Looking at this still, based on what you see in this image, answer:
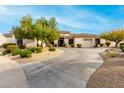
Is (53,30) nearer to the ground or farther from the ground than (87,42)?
farther from the ground

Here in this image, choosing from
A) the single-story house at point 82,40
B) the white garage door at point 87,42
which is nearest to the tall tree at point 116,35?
the single-story house at point 82,40

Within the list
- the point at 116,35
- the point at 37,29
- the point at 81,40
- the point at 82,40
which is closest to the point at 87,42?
the point at 82,40

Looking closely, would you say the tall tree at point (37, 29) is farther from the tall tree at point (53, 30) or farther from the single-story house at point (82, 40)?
the single-story house at point (82, 40)

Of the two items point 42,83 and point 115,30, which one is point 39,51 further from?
point 115,30

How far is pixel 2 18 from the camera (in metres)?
25.6

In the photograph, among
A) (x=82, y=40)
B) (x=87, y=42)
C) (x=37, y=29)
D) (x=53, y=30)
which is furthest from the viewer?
(x=87, y=42)

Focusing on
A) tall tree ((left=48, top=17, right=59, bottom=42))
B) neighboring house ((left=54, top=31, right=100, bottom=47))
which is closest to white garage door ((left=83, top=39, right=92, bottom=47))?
neighboring house ((left=54, top=31, right=100, bottom=47))

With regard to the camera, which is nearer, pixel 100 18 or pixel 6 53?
pixel 100 18

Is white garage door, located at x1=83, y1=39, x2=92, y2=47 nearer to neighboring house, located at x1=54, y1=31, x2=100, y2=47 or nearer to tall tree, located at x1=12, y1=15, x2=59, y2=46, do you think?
neighboring house, located at x1=54, y1=31, x2=100, y2=47

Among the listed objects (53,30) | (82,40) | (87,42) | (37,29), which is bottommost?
(87,42)

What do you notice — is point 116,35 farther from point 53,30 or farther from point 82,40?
point 53,30
